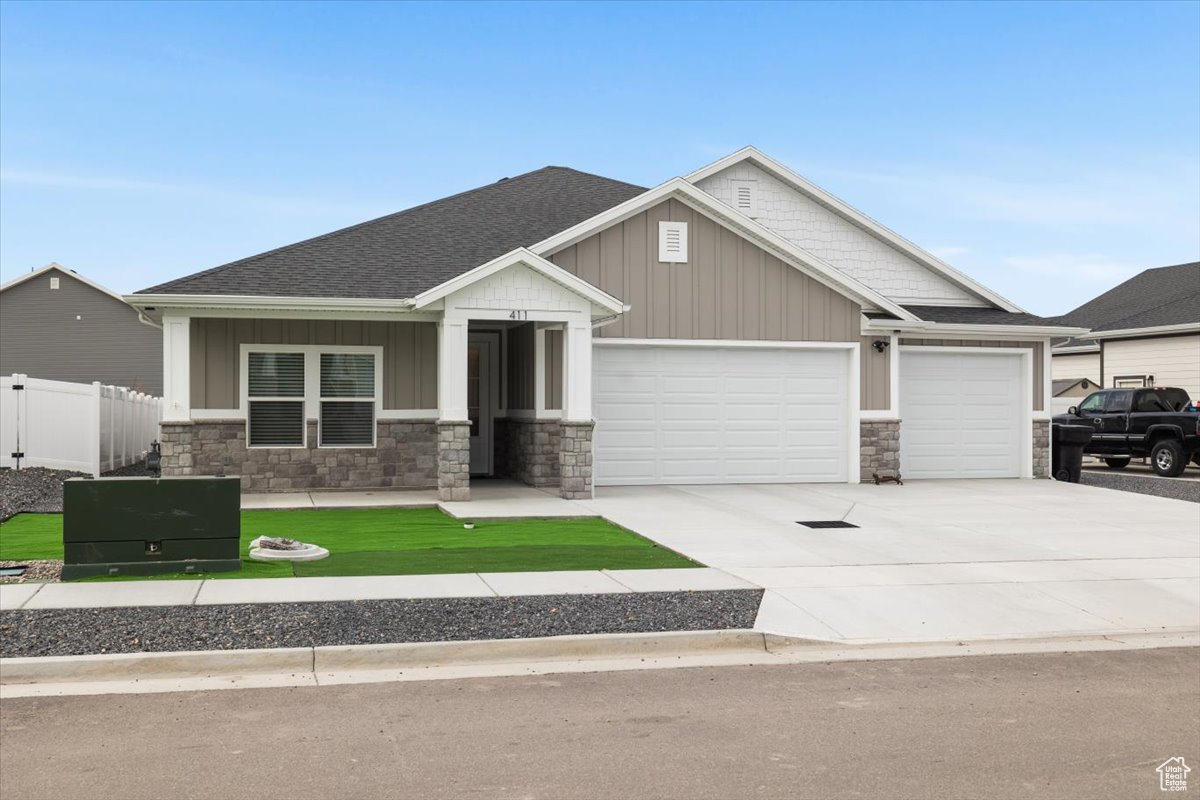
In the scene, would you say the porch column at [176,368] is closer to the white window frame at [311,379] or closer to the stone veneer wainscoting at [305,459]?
the stone veneer wainscoting at [305,459]

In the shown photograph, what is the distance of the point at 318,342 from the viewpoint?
59.6ft

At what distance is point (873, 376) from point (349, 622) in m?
13.9

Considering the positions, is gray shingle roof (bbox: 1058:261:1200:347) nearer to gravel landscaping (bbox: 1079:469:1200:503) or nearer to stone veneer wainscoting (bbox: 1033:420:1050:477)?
gravel landscaping (bbox: 1079:469:1200:503)

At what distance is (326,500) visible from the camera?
17.0 metres

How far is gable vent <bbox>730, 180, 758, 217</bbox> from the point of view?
2262 centimetres

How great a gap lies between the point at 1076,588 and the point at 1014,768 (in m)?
5.56

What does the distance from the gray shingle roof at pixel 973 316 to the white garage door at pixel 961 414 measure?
67 cm

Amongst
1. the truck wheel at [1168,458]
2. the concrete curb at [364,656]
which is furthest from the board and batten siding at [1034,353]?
the concrete curb at [364,656]

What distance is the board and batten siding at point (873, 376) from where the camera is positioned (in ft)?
67.3

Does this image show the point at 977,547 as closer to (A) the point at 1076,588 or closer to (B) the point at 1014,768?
(A) the point at 1076,588

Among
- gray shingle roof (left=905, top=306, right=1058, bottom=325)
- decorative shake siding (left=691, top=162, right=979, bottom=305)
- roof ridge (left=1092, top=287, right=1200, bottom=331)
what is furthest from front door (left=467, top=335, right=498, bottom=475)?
roof ridge (left=1092, top=287, right=1200, bottom=331)

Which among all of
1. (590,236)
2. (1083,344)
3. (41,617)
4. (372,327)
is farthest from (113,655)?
(1083,344)

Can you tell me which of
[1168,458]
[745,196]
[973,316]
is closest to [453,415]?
[745,196]

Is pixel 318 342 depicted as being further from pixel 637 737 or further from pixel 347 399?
pixel 637 737
